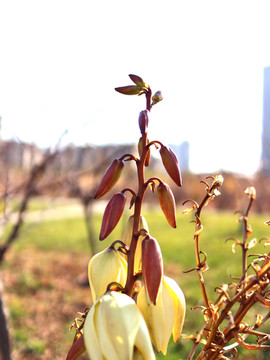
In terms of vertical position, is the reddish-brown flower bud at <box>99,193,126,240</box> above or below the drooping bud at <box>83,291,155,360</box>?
above

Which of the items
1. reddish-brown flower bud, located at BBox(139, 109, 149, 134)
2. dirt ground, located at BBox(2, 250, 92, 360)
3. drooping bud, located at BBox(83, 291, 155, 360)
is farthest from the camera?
dirt ground, located at BBox(2, 250, 92, 360)

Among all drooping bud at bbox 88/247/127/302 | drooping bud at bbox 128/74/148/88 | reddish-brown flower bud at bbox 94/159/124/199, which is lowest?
drooping bud at bbox 88/247/127/302

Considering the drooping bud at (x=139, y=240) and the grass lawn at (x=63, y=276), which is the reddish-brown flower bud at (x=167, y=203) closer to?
the drooping bud at (x=139, y=240)

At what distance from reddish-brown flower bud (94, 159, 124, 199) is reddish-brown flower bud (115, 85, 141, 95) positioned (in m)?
0.14

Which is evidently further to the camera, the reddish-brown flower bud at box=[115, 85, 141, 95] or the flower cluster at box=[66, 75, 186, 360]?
the reddish-brown flower bud at box=[115, 85, 141, 95]

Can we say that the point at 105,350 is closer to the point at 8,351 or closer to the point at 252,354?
the point at 8,351

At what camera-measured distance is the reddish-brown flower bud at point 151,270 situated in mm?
624

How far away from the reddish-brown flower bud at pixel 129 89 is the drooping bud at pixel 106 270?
0.98 feet

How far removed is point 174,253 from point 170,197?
5.61m

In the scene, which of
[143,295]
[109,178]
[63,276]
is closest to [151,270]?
[143,295]

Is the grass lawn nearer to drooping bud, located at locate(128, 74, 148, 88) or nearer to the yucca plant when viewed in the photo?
the yucca plant

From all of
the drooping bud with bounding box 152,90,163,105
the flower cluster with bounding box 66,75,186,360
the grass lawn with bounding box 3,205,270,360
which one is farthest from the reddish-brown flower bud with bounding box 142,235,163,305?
the grass lawn with bounding box 3,205,270,360

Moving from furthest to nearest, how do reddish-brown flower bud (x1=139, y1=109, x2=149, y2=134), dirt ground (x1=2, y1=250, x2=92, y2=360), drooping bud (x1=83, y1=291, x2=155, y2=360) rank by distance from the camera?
dirt ground (x1=2, y1=250, x2=92, y2=360) < reddish-brown flower bud (x1=139, y1=109, x2=149, y2=134) < drooping bud (x1=83, y1=291, x2=155, y2=360)

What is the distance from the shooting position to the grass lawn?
3.40m
